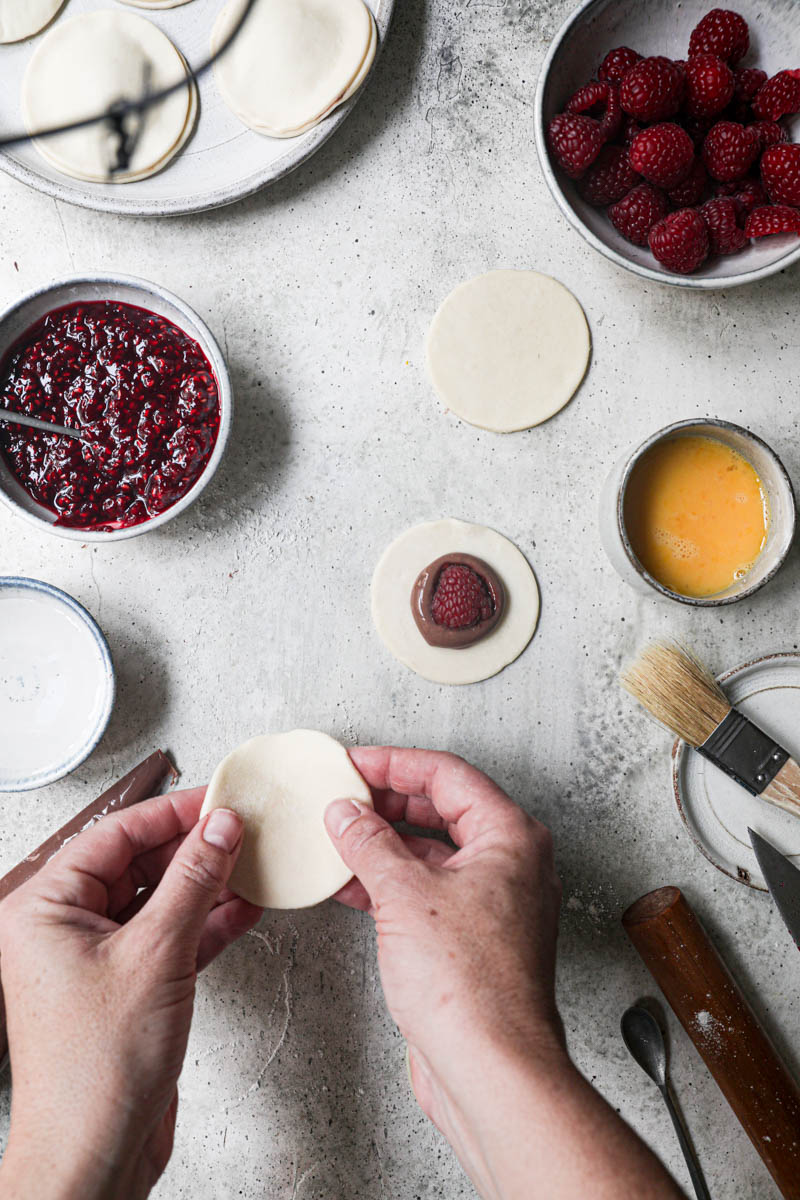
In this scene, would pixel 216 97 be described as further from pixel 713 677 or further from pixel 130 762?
pixel 713 677

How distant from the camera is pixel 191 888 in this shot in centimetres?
87

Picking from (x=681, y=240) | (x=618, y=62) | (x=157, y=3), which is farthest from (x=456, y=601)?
(x=157, y=3)

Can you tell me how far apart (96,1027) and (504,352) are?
3.25 feet

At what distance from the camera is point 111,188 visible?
3.73 ft

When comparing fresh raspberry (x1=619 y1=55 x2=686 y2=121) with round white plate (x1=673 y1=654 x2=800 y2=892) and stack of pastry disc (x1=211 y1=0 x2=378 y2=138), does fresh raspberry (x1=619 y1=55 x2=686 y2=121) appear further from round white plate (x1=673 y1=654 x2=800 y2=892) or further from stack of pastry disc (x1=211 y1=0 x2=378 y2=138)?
round white plate (x1=673 y1=654 x2=800 y2=892)

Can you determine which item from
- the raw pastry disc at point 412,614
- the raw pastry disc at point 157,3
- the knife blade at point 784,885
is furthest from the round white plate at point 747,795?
the raw pastry disc at point 157,3

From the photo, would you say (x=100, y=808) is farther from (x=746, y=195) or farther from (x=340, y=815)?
(x=746, y=195)

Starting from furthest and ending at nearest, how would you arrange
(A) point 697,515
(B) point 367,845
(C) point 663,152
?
(A) point 697,515 → (C) point 663,152 → (B) point 367,845

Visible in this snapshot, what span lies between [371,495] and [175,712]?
44 centimetres

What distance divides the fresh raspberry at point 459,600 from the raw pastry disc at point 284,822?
24 centimetres

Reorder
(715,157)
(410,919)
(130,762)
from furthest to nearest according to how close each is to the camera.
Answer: (130,762)
(715,157)
(410,919)

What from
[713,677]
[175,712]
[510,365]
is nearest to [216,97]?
[510,365]

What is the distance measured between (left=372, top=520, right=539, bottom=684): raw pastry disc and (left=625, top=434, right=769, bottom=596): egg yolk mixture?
18cm

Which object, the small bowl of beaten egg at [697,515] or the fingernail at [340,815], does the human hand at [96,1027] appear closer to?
the fingernail at [340,815]
